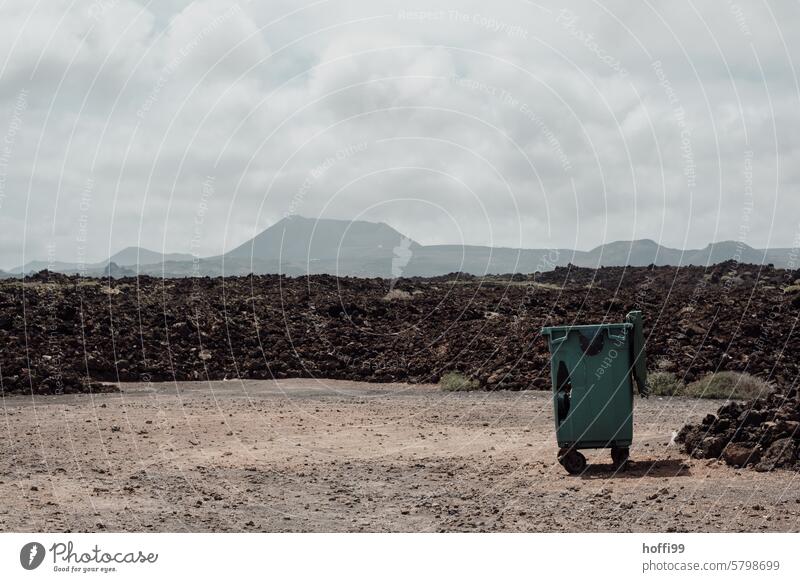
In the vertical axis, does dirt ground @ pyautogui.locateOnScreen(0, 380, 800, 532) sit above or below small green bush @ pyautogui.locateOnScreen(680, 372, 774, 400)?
below

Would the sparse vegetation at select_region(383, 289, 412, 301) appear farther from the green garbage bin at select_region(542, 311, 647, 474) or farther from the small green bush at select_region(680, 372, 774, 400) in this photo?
the green garbage bin at select_region(542, 311, 647, 474)

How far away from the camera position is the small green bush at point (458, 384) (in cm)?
2067

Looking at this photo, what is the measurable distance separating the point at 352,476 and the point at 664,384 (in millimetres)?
9789

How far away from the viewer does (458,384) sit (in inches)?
820

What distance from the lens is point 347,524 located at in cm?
831

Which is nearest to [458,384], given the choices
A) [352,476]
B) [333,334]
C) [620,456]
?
[333,334]

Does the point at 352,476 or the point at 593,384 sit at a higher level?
the point at 593,384

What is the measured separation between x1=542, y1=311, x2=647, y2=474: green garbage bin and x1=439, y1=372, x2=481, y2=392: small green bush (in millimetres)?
10437

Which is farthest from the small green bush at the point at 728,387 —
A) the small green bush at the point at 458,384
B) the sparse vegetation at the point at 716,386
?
the small green bush at the point at 458,384

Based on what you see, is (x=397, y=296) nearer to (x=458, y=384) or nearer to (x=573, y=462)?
(x=458, y=384)

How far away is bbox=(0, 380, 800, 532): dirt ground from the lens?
8.25 metres

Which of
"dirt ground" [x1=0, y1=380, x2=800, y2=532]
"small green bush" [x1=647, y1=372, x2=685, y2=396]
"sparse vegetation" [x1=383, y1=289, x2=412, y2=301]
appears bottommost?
"dirt ground" [x1=0, y1=380, x2=800, y2=532]

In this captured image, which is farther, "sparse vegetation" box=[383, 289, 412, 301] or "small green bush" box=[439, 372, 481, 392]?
"sparse vegetation" box=[383, 289, 412, 301]
